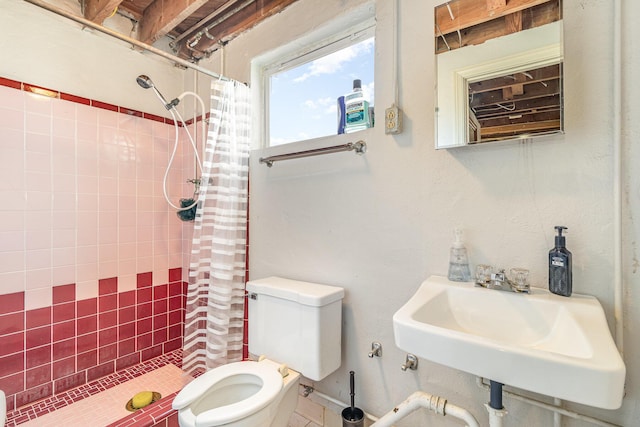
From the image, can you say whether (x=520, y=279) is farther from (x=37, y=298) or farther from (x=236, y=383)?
(x=37, y=298)

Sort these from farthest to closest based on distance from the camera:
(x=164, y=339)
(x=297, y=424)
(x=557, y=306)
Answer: (x=164, y=339) → (x=297, y=424) → (x=557, y=306)

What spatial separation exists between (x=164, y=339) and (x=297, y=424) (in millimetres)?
1234

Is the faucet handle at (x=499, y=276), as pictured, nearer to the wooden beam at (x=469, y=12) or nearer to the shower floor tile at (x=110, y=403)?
the wooden beam at (x=469, y=12)

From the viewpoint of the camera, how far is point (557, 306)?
2.71 feet

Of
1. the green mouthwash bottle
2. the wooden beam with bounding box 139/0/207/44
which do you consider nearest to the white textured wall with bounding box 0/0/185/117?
the wooden beam with bounding box 139/0/207/44

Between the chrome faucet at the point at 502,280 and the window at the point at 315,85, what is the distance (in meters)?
0.89

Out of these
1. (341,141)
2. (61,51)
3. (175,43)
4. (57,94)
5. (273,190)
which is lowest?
(273,190)

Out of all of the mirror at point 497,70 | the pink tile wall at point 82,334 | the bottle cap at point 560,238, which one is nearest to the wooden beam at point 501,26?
the mirror at point 497,70

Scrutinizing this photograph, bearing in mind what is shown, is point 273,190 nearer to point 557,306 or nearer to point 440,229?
point 440,229

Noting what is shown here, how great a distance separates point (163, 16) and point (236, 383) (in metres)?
2.17

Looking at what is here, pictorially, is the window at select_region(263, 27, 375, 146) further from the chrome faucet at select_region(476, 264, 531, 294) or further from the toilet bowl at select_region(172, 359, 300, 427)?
the toilet bowl at select_region(172, 359, 300, 427)

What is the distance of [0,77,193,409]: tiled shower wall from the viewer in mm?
1523

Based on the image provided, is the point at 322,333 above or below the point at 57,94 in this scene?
below

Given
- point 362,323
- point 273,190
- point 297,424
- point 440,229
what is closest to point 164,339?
point 297,424
